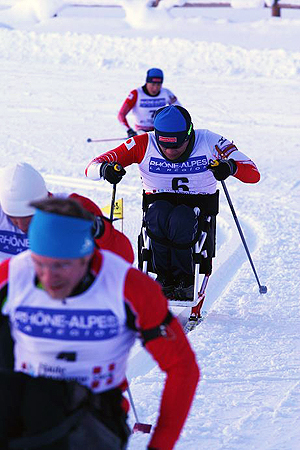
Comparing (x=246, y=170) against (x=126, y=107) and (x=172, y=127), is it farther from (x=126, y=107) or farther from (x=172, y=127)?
(x=126, y=107)

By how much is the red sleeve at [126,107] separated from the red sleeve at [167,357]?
32.2ft

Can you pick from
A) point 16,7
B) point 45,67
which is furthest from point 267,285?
point 16,7

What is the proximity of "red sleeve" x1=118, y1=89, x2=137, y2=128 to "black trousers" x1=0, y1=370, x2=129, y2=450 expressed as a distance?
995 centimetres

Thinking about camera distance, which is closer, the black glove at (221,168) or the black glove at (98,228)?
the black glove at (98,228)

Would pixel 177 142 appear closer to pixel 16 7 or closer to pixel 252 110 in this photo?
pixel 252 110

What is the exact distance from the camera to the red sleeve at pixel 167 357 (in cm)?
269

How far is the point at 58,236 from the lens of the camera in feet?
8.42

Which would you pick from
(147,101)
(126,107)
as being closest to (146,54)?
(147,101)

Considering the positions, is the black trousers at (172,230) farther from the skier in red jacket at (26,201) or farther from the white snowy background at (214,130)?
the skier in red jacket at (26,201)

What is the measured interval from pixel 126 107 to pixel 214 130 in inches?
76.2

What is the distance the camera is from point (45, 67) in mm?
19844

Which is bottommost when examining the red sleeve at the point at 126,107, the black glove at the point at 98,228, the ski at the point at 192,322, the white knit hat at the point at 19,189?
the red sleeve at the point at 126,107

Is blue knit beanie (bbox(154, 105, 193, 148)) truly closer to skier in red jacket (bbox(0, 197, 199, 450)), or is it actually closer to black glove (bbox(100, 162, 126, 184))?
black glove (bbox(100, 162, 126, 184))

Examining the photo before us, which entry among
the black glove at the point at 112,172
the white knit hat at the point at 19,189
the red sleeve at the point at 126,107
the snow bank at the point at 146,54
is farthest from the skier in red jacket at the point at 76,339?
the snow bank at the point at 146,54
